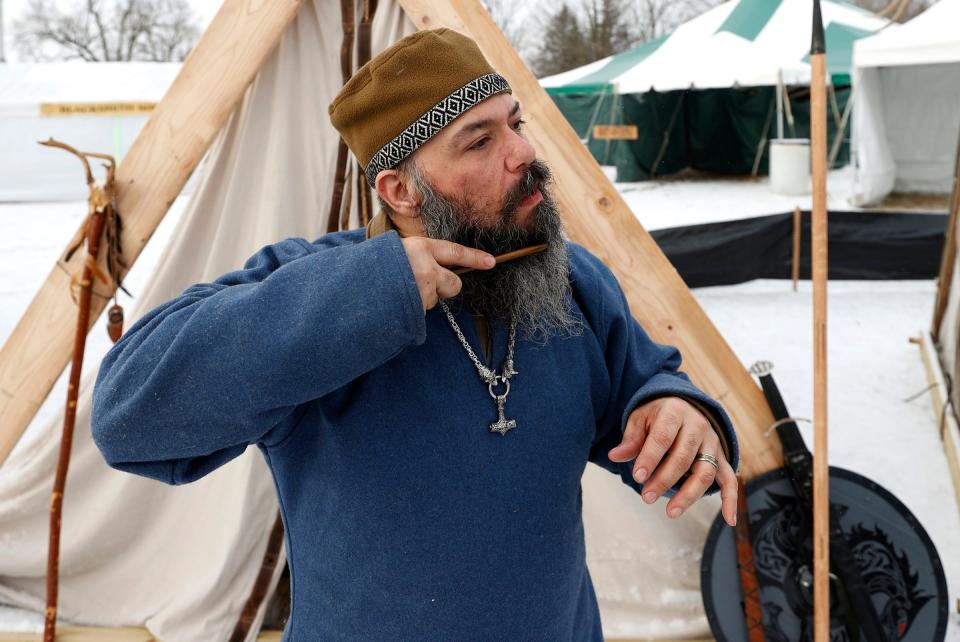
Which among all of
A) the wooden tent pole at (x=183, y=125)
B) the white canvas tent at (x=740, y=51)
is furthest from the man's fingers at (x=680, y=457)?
the white canvas tent at (x=740, y=51)

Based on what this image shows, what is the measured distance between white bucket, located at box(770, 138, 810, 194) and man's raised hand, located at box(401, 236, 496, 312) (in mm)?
13308

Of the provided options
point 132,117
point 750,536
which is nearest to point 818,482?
point 750,536

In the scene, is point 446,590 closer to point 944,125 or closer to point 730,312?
point 730,312

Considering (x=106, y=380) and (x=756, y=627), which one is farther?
(x=756, y=627)

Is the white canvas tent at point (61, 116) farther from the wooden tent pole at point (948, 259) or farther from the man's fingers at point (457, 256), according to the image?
the man's fingers at point (457, 256)

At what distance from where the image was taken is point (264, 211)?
2504mm

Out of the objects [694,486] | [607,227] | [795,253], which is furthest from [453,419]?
[795,253]

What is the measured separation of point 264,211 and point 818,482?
176 centimetres

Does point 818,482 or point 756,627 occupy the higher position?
point 818,482

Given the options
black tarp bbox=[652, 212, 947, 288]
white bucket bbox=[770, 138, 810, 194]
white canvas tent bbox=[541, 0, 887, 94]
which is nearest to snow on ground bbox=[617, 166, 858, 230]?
white bucket bbox=[770, 138, 810, 194]

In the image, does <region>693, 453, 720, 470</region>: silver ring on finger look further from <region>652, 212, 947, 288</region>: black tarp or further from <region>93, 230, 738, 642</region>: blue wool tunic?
<region>652, 212, 947, 288</region>: black tarp

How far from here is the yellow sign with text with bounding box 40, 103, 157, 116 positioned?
544 inches

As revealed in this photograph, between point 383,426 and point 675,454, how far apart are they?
1.36ft

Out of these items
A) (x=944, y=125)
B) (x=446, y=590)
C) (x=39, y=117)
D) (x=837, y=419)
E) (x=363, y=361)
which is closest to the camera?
(x=363, y=361)
